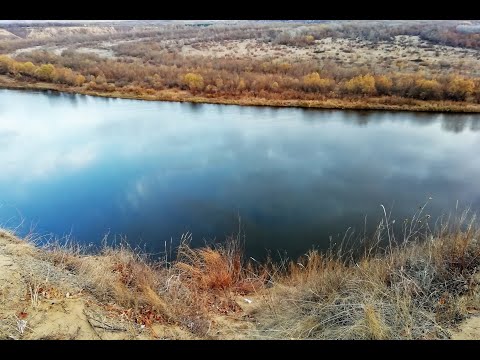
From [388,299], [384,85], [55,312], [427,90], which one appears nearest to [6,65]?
[384,85]

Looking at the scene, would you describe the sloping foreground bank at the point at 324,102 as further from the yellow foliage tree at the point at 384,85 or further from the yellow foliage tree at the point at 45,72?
the yellow foliage tree at the point at 45,72

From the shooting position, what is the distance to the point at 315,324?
3.16 m

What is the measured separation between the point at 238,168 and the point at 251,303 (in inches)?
287

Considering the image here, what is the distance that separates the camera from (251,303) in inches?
186

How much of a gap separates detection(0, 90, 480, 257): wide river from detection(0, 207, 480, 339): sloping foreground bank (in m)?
3.55

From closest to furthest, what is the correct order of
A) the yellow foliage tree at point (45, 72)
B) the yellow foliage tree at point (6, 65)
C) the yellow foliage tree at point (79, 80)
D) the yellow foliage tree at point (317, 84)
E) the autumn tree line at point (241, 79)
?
the autumn tree line at point (241, 79), the yellow foliage tree at point (317, 84), the yellow foliage tree at point (79, 80), the yellow foliage tree at point (45, 72), the yellow foliage tree at point (6, 65)

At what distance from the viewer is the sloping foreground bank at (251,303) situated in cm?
278

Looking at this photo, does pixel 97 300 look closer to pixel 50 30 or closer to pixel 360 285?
pixel 360 285

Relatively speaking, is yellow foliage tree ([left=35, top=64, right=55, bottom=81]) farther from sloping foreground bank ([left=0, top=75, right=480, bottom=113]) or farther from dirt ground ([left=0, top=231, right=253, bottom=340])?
dirt ground ([left=0, top=231, right=253, bottom=340])

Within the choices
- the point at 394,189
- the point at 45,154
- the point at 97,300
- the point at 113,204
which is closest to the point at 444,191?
the point at 394,189

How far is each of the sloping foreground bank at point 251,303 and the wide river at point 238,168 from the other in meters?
3.55

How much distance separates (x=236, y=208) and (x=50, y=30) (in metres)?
47.9

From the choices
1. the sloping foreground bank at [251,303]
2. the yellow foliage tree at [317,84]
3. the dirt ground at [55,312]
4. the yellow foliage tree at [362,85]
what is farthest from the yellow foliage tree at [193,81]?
the dirt ground at [55,312]

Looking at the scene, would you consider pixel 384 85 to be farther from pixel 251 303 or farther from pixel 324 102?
pixel 251 303
